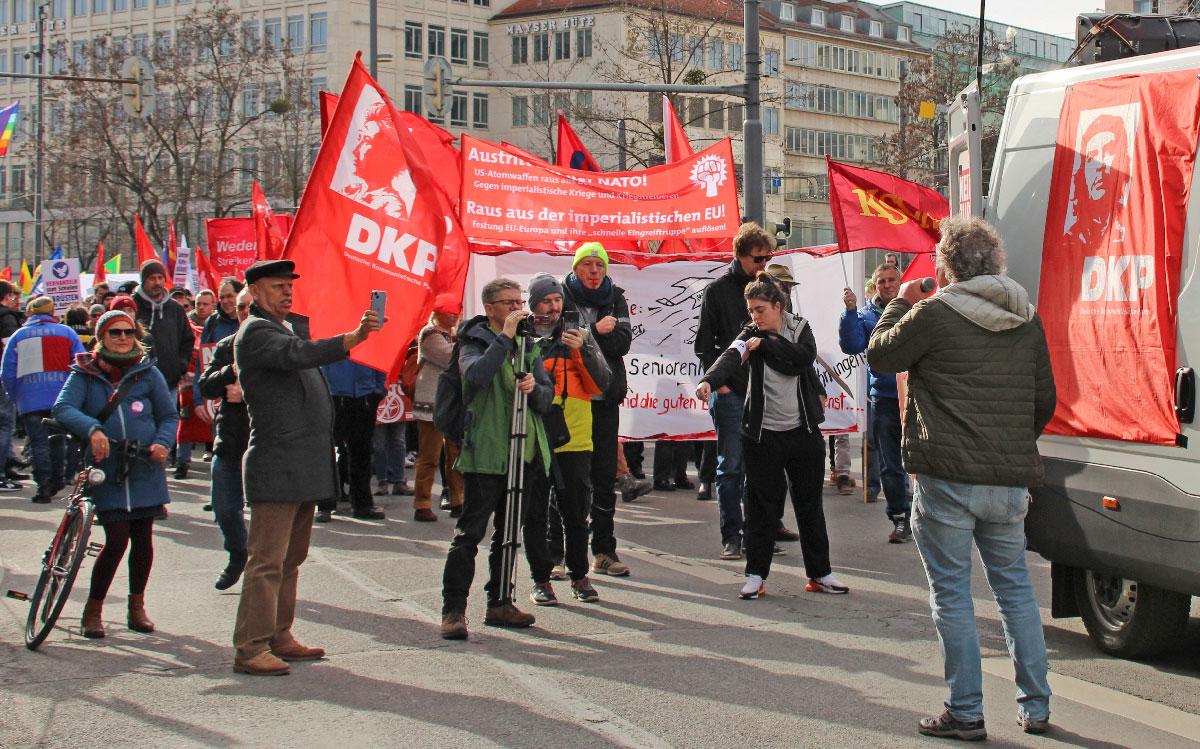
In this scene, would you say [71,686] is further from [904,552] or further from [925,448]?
[904,552]

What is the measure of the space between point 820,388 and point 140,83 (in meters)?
18.7

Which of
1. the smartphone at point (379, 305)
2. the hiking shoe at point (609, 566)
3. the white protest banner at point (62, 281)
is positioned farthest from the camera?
the white protest banner at point (62, 281)

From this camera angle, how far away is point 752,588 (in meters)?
8.42

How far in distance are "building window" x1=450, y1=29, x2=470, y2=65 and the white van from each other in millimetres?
76650

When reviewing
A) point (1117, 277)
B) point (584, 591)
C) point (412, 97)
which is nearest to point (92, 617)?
point (584, 591)

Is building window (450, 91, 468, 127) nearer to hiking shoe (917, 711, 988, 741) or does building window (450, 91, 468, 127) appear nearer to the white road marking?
Answer: the white road marking

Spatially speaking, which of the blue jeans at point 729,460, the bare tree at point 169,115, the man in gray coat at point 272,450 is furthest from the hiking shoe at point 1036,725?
the bare tree at point 169,115

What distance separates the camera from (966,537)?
5.64m

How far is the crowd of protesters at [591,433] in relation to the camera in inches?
222

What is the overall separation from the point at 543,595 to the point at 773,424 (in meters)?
1.56

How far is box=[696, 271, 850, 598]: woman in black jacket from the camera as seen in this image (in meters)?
8.43

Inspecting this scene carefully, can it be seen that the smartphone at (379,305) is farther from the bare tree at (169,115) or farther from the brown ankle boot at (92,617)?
the bare tree at (169,115)

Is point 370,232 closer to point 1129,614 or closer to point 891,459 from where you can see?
point 891,459

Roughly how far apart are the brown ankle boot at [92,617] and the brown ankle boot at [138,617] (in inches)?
6.0
